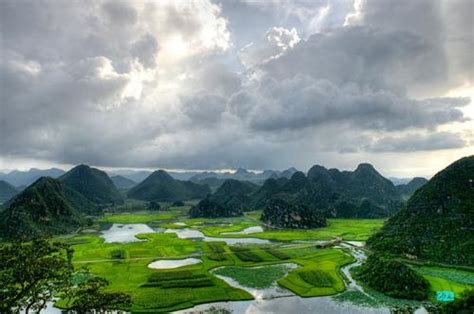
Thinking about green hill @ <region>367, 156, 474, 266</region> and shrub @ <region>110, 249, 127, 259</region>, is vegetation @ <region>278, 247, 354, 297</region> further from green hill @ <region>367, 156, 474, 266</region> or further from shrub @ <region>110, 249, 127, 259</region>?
shrub @ <region>110, 249, 127, 259</region>

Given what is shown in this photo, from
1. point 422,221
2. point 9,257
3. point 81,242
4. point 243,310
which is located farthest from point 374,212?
point 9,257

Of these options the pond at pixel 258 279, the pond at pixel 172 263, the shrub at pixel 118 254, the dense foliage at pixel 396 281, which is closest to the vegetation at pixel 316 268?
the pond at pixel 258 279

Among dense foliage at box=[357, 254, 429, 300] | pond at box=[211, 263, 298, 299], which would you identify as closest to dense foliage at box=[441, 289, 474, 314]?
dense foliage at box=[357, 254, 429, 300]

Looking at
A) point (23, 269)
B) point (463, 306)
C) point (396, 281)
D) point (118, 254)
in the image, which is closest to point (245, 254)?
point (118, 254)

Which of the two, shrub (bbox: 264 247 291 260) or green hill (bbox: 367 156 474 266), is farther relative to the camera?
shrub (bbox: 264 247 291 260)

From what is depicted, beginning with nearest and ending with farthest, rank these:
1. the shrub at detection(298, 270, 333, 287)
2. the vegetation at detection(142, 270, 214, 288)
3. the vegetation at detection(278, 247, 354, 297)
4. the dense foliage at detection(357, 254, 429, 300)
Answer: the dense foliage at detection(357, 254, 429, 300), the vegetation at detection(278, 247, 354, 297), the vegetation at detection(142, 270, 214, 288), the shrub at detection(298, 270, 333, 287)

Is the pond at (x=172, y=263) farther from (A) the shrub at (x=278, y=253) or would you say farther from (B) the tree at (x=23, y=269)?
(B) the tree at (x=23, y=269)

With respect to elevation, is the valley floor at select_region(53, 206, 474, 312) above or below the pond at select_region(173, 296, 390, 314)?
above

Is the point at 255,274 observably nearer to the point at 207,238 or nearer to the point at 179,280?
the point at 179,280
